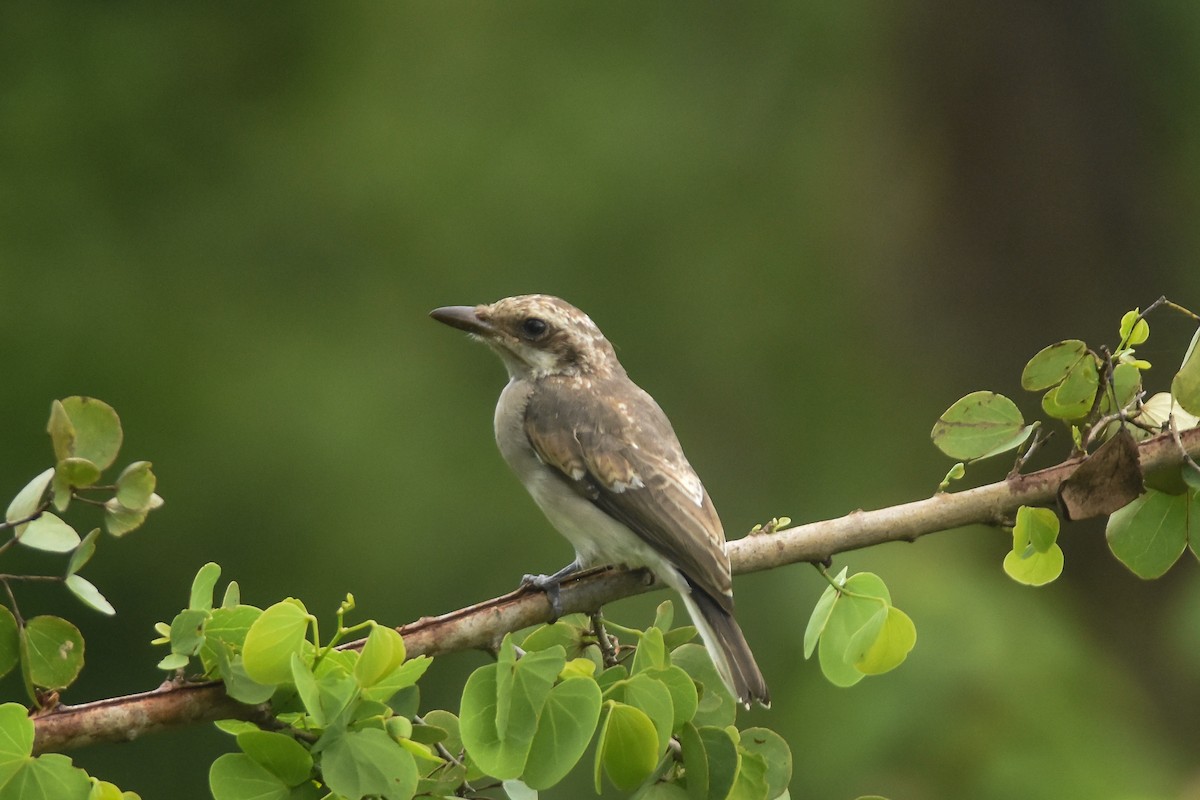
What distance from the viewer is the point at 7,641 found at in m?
2.63

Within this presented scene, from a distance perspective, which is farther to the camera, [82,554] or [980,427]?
[980,427]

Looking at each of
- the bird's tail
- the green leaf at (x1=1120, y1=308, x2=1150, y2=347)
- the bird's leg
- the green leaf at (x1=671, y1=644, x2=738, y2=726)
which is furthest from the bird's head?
the green leaf at (x1=1120, y1=308, x2=1150, y2=347)

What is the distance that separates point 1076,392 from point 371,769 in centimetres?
177

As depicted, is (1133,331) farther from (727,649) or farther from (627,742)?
(627,742)

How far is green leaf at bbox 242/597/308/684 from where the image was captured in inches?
99.0

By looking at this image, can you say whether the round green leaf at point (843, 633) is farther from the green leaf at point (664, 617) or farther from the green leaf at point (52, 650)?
the green leaf at point (52, 650)

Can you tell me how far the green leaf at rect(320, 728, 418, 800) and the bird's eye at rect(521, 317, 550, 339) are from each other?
2800mm

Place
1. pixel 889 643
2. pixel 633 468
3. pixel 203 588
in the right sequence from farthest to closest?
pixel 633 468
pixel 889 643
pixel 203 588

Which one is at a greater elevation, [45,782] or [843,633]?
[45,782]

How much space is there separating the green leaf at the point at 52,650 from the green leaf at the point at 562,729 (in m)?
0.82

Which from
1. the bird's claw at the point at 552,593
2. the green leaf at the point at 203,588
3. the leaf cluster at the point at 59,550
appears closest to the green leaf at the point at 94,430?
the leaf cluster at the point at 59,550

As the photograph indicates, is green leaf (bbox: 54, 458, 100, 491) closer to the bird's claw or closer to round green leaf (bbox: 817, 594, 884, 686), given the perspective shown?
the bird's claw

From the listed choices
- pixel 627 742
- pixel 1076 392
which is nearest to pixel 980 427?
pixel 1076 392

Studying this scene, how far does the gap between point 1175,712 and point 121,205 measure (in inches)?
287
